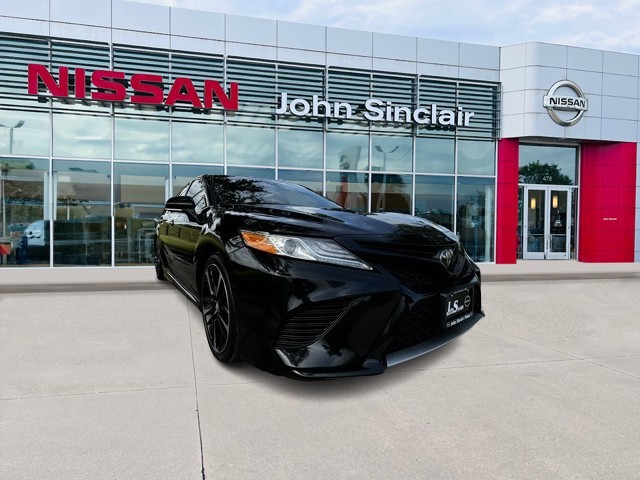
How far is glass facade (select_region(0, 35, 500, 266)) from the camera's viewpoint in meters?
10.4

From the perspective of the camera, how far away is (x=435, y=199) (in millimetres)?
12875

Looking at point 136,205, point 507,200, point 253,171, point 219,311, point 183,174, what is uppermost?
point 253,171

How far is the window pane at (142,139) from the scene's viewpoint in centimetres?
1080

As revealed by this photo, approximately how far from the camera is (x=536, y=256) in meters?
14.3

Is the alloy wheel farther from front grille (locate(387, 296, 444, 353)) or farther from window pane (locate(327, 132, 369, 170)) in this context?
window pane (locate(327, 132, 369, 170))

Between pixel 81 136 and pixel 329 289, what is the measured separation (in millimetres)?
10303

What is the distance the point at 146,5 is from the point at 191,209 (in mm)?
9041

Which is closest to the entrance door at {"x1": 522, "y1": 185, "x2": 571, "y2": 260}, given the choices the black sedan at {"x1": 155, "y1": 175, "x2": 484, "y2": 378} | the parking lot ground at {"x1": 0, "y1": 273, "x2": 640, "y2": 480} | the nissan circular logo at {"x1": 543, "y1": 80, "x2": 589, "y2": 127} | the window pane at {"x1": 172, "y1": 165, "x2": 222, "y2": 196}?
the nissan circular logo at {"x1": 543, "y1": 80, "x2": 589, "y2": 127}

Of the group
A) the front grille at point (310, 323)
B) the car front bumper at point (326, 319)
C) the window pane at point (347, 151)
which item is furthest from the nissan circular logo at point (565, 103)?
the front grille at point (310, 323)

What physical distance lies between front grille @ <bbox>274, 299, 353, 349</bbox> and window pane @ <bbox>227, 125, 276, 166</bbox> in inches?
371

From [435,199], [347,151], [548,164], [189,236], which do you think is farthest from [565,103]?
[189,236]

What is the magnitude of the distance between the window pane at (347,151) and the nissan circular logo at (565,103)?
5.39 m

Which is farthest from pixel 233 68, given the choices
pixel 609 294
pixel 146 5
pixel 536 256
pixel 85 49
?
pixel 536 256

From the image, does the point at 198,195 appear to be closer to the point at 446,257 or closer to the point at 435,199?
the point at 446,257
